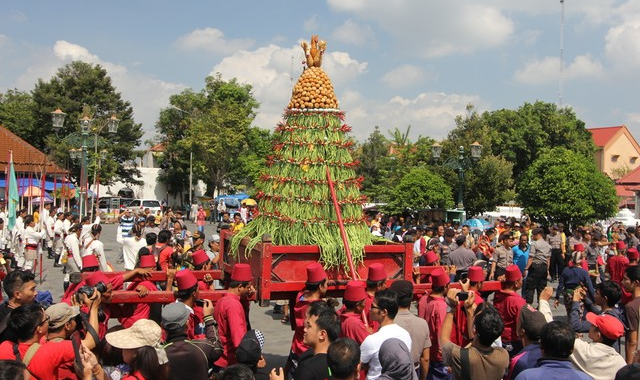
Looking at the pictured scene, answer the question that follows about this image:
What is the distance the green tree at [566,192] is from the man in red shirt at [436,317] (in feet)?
60.1

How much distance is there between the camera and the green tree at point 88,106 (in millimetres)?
44125

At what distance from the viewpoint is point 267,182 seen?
6363mm

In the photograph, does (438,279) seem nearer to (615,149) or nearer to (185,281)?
(185,281)

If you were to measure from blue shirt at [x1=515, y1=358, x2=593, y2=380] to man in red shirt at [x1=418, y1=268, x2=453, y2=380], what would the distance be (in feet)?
5.66

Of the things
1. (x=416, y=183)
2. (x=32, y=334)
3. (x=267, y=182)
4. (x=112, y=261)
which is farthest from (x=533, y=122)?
(x=32, y=334)

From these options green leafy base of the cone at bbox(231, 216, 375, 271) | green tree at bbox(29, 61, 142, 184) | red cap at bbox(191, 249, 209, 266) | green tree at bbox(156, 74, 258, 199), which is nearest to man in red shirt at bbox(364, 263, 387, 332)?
green leafy base of the cone at bbox(231, 216, 375, 271)

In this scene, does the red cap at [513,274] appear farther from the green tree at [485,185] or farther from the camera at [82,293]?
the green tree at [485,185]

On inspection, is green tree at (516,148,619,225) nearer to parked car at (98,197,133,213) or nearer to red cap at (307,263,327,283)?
red cap at (307,263,327,283)

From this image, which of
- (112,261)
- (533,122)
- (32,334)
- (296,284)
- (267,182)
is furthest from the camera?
(533,122)

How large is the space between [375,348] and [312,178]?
7.07ft

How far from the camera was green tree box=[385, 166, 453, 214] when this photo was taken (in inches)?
958

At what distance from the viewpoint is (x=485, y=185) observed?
92.9 ft

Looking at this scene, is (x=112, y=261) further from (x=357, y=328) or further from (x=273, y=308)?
(x=357, y=328)

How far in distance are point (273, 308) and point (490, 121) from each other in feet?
112
